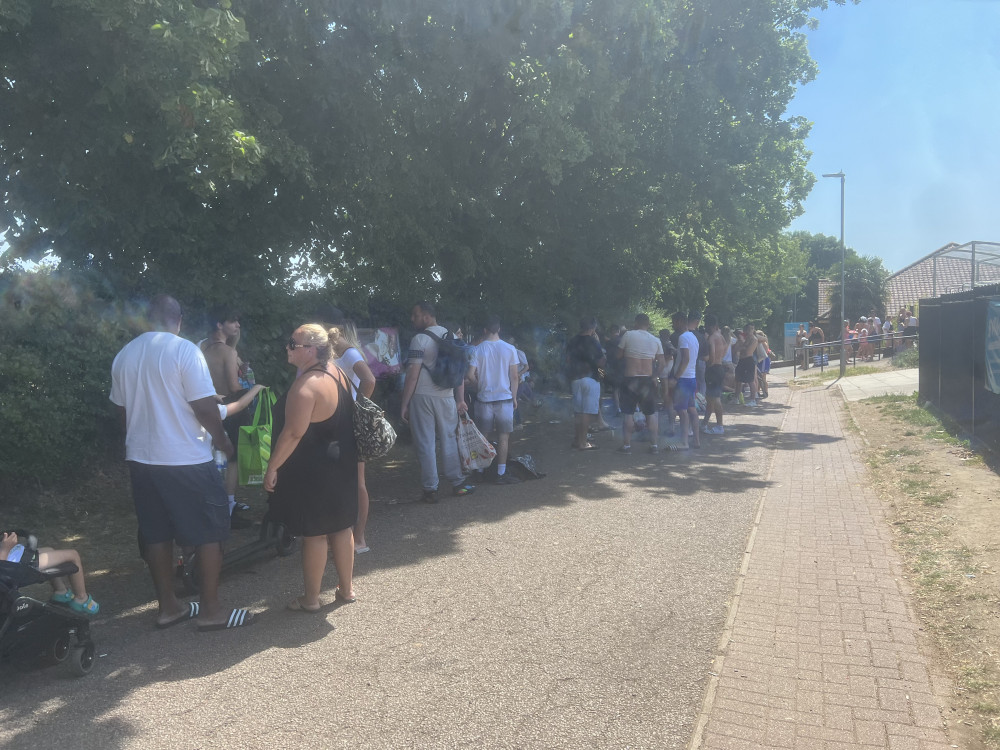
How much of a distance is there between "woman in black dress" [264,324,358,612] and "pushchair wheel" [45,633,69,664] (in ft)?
4.02

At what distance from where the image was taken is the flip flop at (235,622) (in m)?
4.65

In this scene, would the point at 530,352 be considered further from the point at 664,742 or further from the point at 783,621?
the point at 664,742

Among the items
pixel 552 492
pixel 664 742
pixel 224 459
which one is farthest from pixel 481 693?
pixel 552 492

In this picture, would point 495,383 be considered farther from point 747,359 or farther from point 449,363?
point 747,359

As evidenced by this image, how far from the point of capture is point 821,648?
4.38m

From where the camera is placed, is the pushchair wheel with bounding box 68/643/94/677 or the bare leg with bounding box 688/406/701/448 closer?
the pushchair wheel with bounding box 68/643/94/677

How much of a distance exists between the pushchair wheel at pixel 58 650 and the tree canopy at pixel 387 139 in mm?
4354

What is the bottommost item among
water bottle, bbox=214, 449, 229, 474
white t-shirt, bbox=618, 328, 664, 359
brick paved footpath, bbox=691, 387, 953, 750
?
brick paved footpath, bbox=691, 387, 953, 750

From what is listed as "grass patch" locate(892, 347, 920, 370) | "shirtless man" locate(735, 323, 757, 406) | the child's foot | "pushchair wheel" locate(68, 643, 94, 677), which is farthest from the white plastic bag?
"grass patch" locate(892, 347, 920, 370)

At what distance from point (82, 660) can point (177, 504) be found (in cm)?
89

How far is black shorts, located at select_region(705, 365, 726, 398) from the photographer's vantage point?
41.5ft

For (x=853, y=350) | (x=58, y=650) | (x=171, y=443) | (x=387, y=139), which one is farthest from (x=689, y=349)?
(x=853, y=350)

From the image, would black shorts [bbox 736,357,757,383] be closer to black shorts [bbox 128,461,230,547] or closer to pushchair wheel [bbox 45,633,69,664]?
black shorts [bbox 128,461,230,547]

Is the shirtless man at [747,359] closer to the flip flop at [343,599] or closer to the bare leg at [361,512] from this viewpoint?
the bare leg at [361,512]
